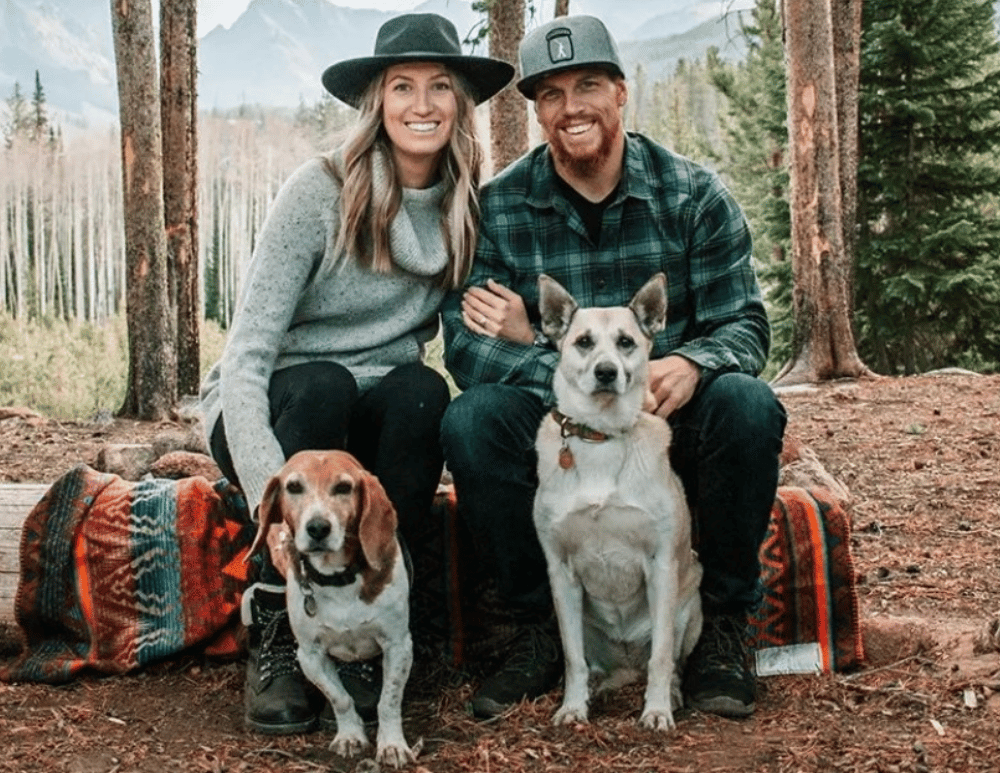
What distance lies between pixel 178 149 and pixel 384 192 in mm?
8065

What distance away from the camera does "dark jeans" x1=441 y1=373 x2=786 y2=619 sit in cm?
317

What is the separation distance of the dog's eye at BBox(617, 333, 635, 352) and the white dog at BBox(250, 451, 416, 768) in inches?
31.2

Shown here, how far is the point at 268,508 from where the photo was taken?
2.92m

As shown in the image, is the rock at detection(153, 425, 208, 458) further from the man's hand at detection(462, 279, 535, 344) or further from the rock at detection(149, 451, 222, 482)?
the man's hand at detection(462, 279, 535, 344)

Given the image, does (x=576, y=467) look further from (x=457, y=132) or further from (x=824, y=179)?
(x=824, y=179)

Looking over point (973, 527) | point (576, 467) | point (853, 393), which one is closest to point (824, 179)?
point (853, 393)

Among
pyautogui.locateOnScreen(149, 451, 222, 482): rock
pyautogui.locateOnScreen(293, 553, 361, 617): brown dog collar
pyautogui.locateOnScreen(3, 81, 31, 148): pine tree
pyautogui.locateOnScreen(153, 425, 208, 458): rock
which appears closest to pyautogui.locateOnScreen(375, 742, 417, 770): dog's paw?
pyautogui.locateOnScreen(293, 553, 361, 617): brown dog collar

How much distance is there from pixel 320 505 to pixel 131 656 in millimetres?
1168

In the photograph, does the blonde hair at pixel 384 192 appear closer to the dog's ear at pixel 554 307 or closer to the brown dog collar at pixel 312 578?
the dog's ear at pixel 554 307

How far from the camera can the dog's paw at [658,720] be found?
9.91 feet

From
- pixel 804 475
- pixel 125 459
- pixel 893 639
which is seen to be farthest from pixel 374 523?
pixel 125 459

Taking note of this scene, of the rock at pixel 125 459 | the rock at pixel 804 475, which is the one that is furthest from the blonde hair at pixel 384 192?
the rock at pixel 125 459

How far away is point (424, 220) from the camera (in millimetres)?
3629

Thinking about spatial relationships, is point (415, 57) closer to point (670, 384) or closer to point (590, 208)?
point (590, 208)
